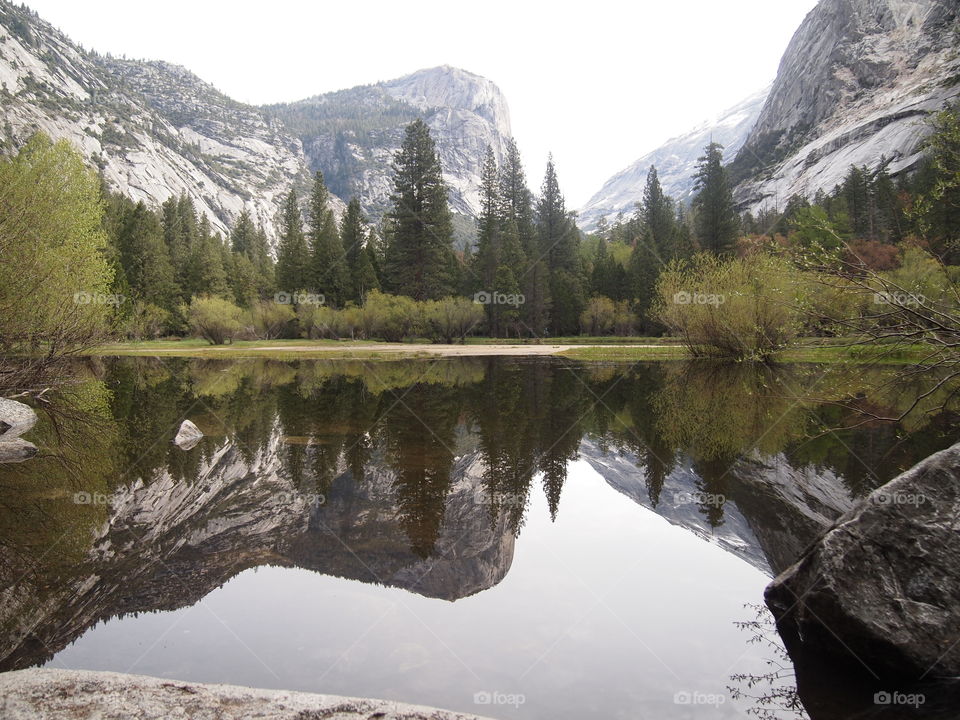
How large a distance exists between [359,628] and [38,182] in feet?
69.0

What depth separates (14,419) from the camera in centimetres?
1426

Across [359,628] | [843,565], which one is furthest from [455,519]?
[843,565]

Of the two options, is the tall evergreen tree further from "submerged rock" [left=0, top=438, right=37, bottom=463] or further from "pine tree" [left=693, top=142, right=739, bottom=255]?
"submerged rock" [left=0, top=438, right=37, bottom=463]

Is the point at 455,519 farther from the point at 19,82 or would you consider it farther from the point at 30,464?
the point at 19,82

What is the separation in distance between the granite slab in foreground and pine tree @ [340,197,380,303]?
64392 millimetres

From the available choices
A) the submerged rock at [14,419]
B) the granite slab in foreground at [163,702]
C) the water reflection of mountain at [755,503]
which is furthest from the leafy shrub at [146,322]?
the granite slab in foreground at [163,702]

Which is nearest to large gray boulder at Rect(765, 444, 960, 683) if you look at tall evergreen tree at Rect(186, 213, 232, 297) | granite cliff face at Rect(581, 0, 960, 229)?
tall evergreen tree at Rect(186, 213, 232, 297)

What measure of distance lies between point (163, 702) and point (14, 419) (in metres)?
14.3

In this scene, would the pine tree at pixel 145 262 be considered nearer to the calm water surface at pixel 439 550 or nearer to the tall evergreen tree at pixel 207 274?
the tall evergreen tree at pixel 207 274

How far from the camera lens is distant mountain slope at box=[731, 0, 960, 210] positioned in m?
99.3

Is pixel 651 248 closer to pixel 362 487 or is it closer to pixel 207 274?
pixel 207 274

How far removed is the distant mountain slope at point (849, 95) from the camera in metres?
99.3

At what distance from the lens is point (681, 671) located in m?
4.64

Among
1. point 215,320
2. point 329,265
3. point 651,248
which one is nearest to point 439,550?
point 215,320
